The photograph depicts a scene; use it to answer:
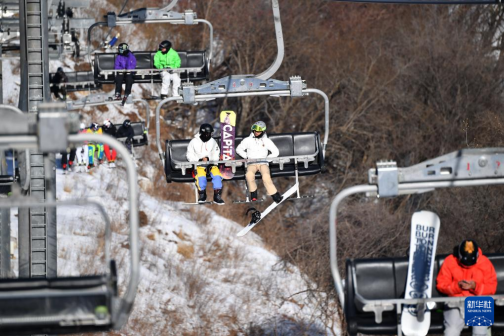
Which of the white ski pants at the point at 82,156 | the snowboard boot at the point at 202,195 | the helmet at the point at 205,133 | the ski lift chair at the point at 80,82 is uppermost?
the helmet at the point at 205,133

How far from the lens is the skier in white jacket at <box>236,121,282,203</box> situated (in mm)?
14047

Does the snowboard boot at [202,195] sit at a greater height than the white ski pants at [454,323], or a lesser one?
greater

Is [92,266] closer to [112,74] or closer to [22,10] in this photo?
[112,74]

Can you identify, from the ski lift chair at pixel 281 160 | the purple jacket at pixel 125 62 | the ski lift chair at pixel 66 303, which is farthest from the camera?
the purple jacket at pixel 125 62

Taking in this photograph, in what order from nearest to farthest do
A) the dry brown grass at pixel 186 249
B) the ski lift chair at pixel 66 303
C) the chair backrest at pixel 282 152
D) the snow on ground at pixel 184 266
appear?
the ski lift chair at pixel 66 303, the chair backrest at pixel 282 152, the snow on ground at pixel 184 266, the dry brown grass at pixel 186 249

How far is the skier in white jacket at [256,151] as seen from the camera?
14.0 m

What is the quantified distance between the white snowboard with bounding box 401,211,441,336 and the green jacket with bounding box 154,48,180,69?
9.75 m

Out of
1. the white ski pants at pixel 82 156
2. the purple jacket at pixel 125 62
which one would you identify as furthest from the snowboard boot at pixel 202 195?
the white ski pants at pixel 82 156

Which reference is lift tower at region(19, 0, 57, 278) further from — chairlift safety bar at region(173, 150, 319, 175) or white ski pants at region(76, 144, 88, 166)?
white ski pants at region(76, 144, 88, 166)

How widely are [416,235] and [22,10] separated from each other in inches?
184

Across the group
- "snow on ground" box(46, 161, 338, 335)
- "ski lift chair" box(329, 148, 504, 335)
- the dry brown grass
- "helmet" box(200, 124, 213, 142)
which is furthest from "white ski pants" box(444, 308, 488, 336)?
the dry brown grass

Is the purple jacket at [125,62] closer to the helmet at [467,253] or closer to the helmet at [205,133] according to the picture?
the helmet at [205,133]

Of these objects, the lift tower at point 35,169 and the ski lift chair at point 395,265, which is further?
the lift tower at point 35,169

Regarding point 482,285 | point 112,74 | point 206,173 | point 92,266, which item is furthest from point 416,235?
point 92,266
